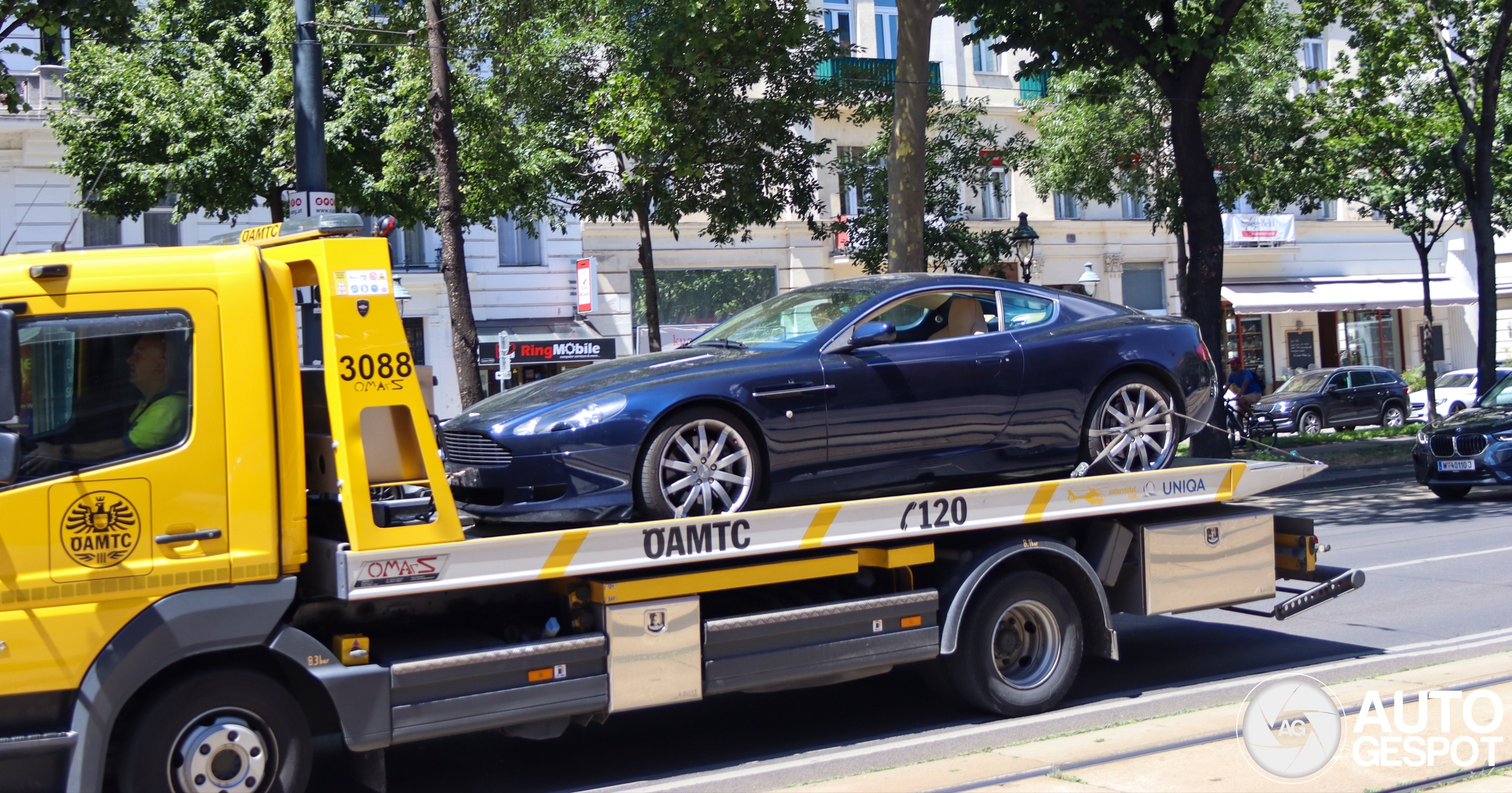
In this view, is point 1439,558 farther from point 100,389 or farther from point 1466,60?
point 1466,60

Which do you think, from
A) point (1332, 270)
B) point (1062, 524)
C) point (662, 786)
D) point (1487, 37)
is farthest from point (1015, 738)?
point (1332, 270)

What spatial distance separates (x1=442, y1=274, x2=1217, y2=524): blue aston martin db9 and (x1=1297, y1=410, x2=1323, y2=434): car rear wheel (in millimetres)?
23430

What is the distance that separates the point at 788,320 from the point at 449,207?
581cm

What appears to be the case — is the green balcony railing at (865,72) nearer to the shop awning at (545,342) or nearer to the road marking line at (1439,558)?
the road marking line at (1439,558)

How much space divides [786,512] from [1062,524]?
78.9 inches

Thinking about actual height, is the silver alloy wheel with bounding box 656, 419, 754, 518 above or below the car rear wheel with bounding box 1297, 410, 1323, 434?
above

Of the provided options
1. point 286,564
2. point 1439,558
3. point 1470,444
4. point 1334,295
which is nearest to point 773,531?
point 286,564

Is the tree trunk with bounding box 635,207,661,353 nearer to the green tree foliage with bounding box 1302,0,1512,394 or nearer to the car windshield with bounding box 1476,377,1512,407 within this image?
the car windshield with bounding box 1476,377,1512,407

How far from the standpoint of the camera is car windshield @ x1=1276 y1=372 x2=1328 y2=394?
29578 millimetres

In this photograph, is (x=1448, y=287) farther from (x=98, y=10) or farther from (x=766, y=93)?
(x=98, y=10)

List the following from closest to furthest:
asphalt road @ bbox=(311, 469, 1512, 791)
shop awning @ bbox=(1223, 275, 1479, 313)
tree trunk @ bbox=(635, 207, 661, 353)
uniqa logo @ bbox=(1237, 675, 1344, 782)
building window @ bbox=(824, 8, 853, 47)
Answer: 1. uniqa logo @ bbox=(1237, 675, 1344, 782)
2. asphalt road @ bbox=(311, 469, 1512, 791)
3. tree trunk @ bbox=(635, 207, 661, 353)
4. building window @ bbox=(824, 8, 853, 47)
5. shop awning @ bbox=(1223, 275, 1479, 313)

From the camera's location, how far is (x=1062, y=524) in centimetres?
709

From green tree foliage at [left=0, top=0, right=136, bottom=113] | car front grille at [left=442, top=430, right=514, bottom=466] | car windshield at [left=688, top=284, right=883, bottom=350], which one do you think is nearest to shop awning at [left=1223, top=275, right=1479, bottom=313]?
green tree foliage at [left=0, top=0, right=136, bottom=113]

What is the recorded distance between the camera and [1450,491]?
15766 millimetres
